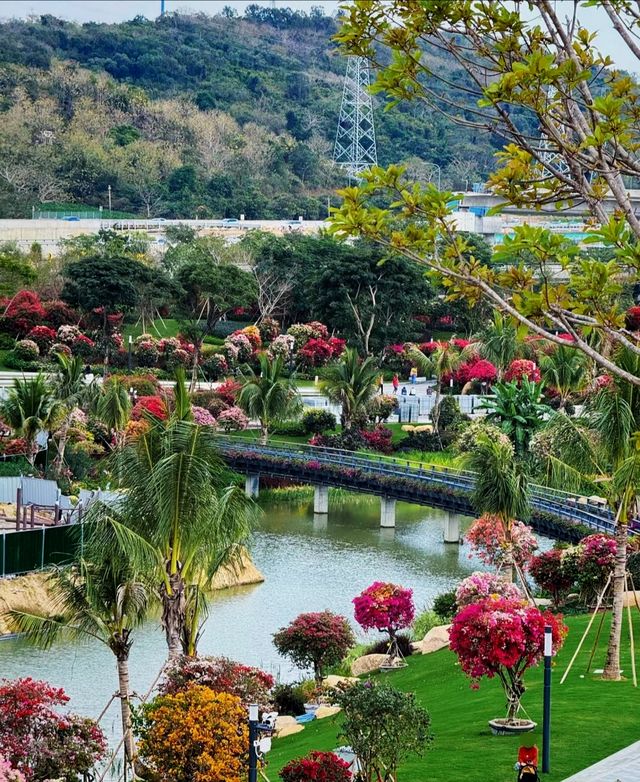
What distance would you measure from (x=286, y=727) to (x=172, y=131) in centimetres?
12798

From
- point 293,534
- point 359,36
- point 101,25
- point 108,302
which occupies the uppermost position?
point 101,25

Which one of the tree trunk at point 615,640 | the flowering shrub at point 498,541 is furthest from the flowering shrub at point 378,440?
the tree trunk at point 615,640

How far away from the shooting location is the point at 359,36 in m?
15.5

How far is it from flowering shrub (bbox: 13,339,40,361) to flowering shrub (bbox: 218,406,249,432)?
45.8ft

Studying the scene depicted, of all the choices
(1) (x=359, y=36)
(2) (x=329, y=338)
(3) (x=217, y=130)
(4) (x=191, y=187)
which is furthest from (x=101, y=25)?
(1) (x=359, y=36)

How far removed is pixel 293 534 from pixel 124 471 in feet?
89.3

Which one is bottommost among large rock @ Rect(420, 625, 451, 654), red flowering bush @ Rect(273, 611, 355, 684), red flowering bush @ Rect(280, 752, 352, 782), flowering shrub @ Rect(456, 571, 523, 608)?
large rock @ Rect(420, 625, 451, 654)

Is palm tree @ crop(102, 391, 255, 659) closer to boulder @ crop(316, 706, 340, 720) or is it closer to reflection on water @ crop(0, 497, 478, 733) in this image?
boulder @ crop(316, 706, 340, 720)

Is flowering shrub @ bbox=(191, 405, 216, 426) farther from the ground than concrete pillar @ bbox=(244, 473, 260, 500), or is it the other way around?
flowering shrub @ bbox=(191, 405, 216, 426)

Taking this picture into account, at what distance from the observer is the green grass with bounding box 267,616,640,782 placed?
827 inches

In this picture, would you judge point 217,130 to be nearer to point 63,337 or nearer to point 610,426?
point 63,337

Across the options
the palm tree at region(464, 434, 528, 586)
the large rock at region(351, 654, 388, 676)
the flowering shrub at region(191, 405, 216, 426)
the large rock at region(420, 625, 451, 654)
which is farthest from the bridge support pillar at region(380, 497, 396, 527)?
the large rock at region(351, 654, 388, 676)

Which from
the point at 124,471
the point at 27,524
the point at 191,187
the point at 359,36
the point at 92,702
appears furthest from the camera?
the point at 191,187

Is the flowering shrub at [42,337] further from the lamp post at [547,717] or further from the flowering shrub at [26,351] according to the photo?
the lamp post at [547,717]
